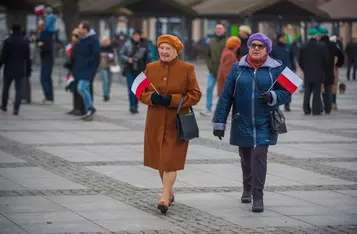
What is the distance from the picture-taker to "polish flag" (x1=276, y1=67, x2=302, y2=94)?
9.61 m

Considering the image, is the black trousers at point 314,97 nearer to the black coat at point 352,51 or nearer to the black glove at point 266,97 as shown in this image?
the black glove at point 266,97

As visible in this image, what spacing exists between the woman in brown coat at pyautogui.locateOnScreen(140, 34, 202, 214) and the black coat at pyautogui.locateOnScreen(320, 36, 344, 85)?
11912 millimetres

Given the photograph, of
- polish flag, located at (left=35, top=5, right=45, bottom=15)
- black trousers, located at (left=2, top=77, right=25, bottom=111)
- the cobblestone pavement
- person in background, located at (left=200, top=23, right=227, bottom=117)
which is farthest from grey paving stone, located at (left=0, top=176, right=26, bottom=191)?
polish flag, located at (left=35, top=5, right=45, bottom=15)

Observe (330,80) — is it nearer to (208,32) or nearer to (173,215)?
(173,215)

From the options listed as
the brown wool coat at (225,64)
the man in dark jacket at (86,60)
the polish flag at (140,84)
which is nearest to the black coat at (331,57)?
the brown wool coat at (225,64)

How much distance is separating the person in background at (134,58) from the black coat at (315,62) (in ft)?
10.8

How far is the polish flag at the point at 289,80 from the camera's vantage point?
961 centimetres

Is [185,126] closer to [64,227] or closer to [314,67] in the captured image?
[64,227]

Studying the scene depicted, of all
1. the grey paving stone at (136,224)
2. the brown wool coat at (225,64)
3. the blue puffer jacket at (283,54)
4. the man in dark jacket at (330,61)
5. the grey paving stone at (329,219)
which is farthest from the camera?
the blue puffer jacket at (283,54)

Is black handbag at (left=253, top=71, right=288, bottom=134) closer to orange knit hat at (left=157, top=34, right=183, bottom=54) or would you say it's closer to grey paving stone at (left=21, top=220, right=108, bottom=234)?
orange knit hat at (left=157, top=34, right=183, bottom=54)

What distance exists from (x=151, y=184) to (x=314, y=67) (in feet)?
34.4

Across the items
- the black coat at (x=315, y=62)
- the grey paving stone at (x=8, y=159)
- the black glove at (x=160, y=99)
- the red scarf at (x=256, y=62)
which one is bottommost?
the grey paving stone at (x=8, y=159)

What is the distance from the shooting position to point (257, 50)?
9.66 meters

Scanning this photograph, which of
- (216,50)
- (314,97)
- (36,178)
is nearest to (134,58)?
(216,50)
